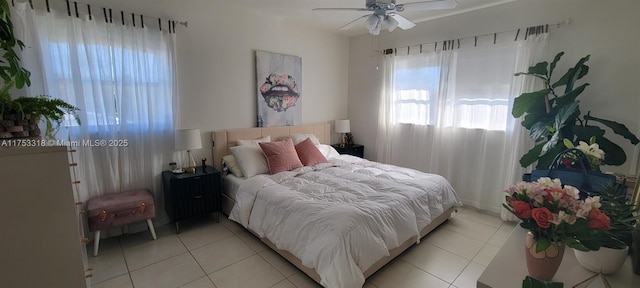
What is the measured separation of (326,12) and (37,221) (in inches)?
134

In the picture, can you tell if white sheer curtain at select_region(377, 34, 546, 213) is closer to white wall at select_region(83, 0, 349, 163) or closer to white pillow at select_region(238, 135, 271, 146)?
white wall at select_region(83, 0, 349, 163)

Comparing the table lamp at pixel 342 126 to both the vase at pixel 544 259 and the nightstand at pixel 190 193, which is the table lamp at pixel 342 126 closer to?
the nightstand at pixel 190 193

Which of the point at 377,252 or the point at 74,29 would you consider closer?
the point at 377,252

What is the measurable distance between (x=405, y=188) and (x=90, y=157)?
10.1 feet

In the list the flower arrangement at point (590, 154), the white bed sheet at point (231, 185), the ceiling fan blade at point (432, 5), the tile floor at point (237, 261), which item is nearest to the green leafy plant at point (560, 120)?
the flower arrangement at point (590, 154)

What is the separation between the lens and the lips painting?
12.2ft

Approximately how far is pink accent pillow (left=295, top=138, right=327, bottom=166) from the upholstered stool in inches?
69.0

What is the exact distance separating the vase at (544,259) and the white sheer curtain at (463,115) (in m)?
2.67

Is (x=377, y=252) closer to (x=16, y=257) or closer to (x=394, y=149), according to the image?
(x=16, y=257)

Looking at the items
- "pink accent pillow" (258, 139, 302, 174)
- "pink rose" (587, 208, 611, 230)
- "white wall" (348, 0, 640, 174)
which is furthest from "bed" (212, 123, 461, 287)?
"white wall" (348, 0, 640, 174)

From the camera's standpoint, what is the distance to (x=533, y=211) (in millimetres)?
897

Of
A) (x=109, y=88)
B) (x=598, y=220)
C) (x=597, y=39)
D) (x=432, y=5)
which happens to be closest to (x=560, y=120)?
(x=597, y=39)

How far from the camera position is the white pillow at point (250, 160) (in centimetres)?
302

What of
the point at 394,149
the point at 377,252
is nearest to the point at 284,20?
the point at 394,149
